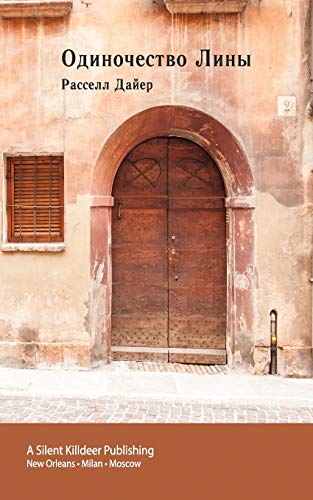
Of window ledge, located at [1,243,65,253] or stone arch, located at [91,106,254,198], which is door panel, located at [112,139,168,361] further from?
window ledge, located at [1,243,65,253]

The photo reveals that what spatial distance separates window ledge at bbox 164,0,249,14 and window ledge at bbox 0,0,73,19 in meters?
1.38

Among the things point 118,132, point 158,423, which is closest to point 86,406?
point 158,423

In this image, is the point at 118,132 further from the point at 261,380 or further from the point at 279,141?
the point at 261,380

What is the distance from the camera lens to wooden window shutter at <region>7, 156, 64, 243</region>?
699cm

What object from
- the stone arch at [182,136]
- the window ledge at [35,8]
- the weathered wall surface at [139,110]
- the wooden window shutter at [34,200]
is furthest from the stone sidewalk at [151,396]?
the window ledge at [35,8]

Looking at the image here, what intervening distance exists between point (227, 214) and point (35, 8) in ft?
12.7

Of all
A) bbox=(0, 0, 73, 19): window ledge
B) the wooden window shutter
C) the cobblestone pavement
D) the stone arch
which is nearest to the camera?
the cobblestone pavement

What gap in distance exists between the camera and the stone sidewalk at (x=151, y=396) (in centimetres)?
535

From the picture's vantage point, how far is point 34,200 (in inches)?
276

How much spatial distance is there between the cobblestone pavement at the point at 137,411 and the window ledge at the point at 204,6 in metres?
5.04

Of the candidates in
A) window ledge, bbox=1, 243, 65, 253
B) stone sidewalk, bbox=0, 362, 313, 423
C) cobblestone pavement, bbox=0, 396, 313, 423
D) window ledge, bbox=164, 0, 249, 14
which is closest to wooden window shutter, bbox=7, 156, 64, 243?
window ledge, bbox=1, 243, 65, 253

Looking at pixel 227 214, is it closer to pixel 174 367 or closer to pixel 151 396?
pixel 174 367

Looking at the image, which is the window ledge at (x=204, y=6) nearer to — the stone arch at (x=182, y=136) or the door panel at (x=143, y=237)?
the stone arch at (x=182, y=136)

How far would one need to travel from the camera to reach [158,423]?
515 centimetres
